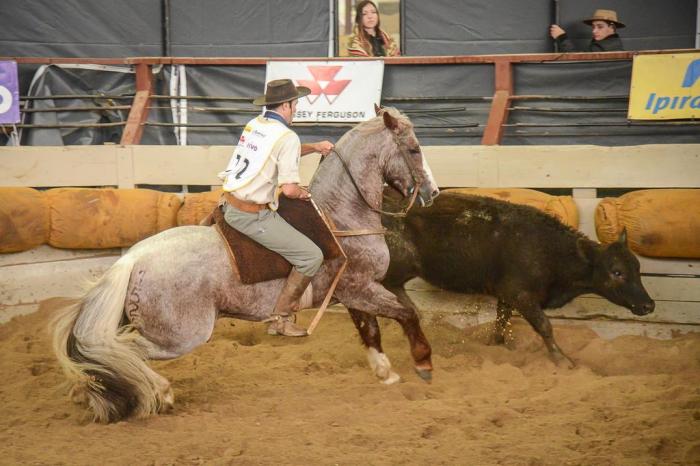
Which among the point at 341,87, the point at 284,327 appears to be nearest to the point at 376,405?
the point at 284,327

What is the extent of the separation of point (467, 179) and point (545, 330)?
1.96m

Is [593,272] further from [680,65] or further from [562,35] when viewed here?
[562,35]

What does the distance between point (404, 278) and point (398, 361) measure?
0.81 meters

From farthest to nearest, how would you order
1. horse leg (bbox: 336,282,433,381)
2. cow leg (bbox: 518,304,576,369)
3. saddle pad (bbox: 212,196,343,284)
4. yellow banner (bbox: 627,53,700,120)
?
yellow banner (bbox: 627,53,700,120), cow leg (bbox: 518,304,576,369), horse leg (bbox: 336,282,433,381), saddle pad (bbox: 212,196,343,284)

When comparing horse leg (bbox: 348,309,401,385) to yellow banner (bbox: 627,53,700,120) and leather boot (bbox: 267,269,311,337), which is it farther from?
yellow banner (bbox: 627,53,700,120)

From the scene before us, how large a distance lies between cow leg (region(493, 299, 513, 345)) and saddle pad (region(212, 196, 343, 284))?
2.25 meters

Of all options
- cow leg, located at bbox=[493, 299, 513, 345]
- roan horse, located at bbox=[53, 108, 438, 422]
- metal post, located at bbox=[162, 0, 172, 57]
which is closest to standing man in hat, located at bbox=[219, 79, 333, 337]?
roan horse, located at bbox=[53, 108, 438, 422]

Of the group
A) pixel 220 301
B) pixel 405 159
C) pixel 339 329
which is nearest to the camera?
pixel 220 301

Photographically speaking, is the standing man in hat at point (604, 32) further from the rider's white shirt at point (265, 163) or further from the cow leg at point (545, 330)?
the rider's white shirt at point (265, 163)

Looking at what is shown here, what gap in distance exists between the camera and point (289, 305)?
19.0 ft

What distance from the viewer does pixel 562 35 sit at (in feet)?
33.6

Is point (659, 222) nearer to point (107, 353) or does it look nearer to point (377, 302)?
point (377, 302)

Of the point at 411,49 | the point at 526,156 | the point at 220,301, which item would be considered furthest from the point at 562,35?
the point at 220,301

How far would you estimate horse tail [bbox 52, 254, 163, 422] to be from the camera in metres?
5.36
